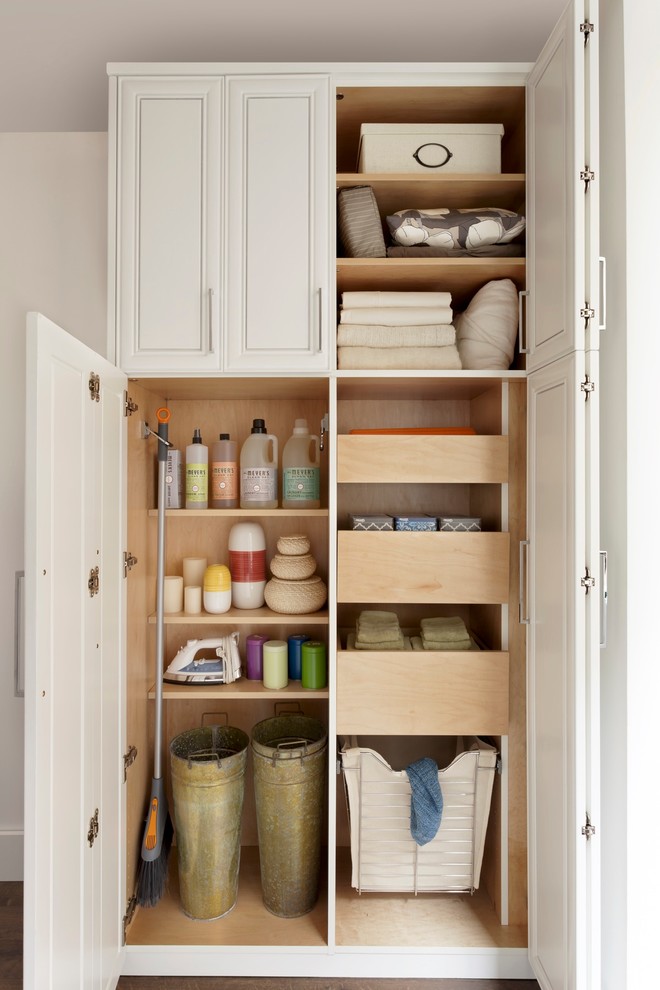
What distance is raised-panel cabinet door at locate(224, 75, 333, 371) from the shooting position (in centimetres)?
177

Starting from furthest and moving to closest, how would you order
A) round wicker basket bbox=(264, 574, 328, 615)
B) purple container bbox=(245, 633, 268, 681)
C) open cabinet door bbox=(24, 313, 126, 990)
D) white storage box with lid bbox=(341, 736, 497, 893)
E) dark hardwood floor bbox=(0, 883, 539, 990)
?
purple container bbox=(245, 633, 268, 681) < round wicker basket bbox=(264, 574, 328, 615) < white storage box with lid bbox=(341, 736, 497, 893) < dark hardwood floor bbox=(0, 883, 539, 990) < open cabinet door bbox=(24, 313, 126, 990)

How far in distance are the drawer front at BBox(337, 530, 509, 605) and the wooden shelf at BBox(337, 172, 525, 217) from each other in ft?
3.21

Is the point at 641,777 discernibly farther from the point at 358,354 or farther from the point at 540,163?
the point at 540,163

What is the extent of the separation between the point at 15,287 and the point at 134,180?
2.39 ft

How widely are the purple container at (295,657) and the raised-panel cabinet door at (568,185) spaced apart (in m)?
1.12

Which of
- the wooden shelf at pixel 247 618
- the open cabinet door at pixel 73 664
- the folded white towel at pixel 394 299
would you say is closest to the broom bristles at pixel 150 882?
the open cabinet door at pixel 73 664

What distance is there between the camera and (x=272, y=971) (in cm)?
180

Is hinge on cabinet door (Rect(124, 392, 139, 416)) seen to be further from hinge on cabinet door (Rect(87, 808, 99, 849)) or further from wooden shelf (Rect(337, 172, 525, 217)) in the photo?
hinge on cabinet door (Rect(87, 808, 99, 849))

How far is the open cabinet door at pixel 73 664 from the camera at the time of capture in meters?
1.16

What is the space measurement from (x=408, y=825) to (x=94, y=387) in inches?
58.8

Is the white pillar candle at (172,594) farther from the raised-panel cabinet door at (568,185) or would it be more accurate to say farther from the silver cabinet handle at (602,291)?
the silver cabinet handle at (602,291)

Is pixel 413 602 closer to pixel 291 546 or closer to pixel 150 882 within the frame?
pixel 291 546

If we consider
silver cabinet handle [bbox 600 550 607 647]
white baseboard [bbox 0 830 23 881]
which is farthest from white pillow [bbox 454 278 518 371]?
white baseboard [bbox 0 830 23 881]

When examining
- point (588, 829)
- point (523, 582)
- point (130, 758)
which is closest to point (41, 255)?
point (130, 758)
